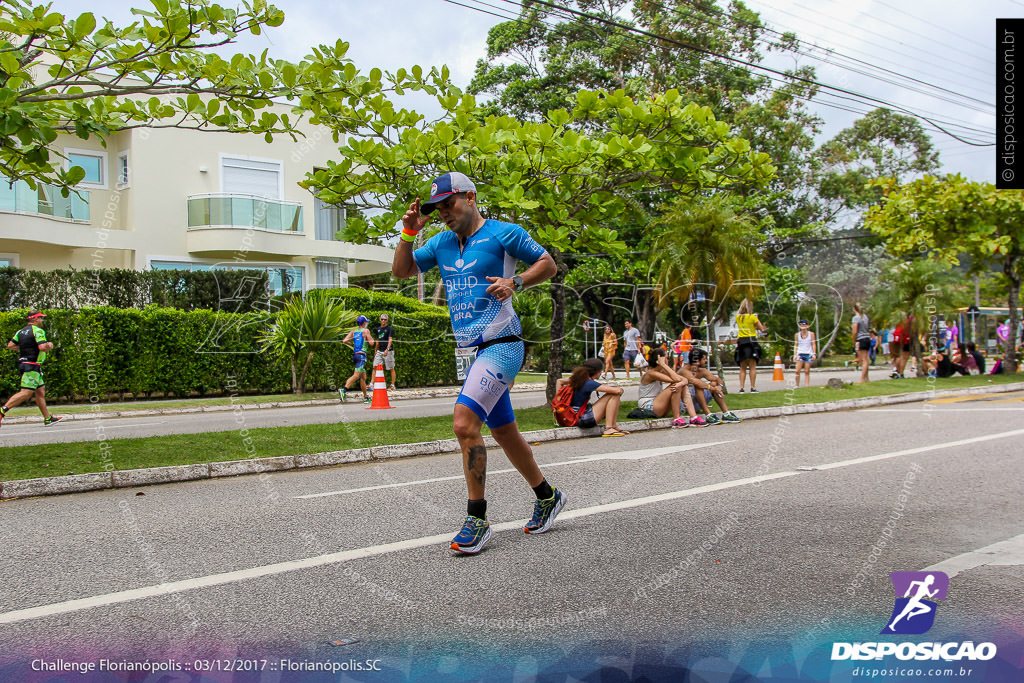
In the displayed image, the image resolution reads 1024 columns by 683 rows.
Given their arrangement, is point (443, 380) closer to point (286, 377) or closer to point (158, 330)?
point (286, 377)

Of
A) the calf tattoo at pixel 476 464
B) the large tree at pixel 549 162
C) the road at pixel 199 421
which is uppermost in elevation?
the large tree at pixel 549 162

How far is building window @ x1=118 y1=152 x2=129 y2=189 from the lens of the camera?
23062 millimetres

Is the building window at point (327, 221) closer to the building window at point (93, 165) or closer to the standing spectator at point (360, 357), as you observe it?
the building window at point (93, 165)

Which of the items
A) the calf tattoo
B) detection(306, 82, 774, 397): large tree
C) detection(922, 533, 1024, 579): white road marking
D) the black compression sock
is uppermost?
detection(306, 82, 774, 397): large tree

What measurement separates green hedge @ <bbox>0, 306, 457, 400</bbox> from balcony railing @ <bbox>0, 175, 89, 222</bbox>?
4.87 meters

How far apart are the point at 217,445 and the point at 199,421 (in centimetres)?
524

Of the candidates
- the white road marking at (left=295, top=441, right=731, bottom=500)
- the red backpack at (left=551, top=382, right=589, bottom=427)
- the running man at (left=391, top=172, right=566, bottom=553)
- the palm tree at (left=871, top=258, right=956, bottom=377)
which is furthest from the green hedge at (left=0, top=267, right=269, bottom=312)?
the running man at (left=391, top=172, right=566, bottom=553)

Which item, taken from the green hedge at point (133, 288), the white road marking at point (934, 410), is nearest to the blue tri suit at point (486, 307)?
the white road marking at point (934, 410)

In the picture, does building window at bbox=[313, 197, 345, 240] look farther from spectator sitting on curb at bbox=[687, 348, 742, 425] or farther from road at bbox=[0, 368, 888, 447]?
spectator sitting on curb at bbox=[687, 348, 742, 425]

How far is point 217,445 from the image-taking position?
893 centimetres

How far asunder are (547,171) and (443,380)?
13.0 m

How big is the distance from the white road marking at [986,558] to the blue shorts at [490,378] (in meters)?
2.36

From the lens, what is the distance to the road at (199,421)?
11393 millimetres

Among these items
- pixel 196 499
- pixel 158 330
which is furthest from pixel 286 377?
pixel 196 499
